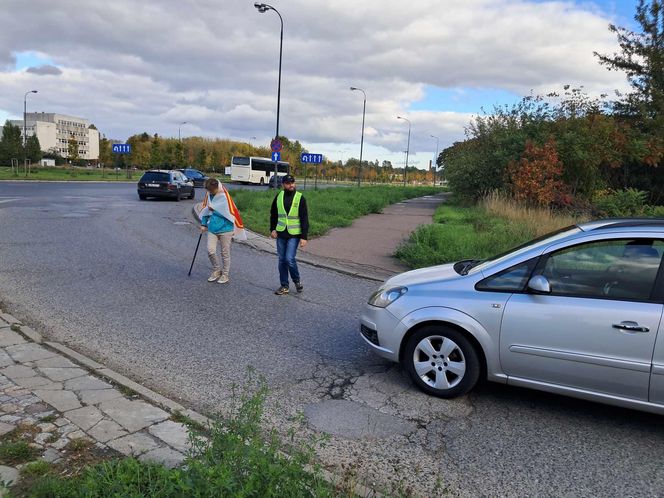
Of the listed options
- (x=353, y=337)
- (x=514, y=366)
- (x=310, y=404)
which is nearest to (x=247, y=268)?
(x=353, y=337)

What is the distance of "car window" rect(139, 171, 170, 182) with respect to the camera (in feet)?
84.7

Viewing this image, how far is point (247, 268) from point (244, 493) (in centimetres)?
771

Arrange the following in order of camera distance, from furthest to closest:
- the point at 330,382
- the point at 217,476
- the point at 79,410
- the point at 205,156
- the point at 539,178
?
the point at 205,156 < the point at 539,178 < the point at 330,382 < the point at 79,410 < the point at 217,476

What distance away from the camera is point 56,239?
38.3 feet

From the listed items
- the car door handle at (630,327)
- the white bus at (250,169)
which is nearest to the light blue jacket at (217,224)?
the car door handle at (630,327)

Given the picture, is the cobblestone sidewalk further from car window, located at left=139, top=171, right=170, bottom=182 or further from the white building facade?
the white building facade

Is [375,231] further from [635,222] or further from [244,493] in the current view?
[244,493]

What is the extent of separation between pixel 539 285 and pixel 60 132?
16074cm

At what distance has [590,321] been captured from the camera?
366 centimetres

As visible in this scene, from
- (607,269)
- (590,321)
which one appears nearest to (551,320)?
(590,321)

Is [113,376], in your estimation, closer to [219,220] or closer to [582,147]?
[219,220]

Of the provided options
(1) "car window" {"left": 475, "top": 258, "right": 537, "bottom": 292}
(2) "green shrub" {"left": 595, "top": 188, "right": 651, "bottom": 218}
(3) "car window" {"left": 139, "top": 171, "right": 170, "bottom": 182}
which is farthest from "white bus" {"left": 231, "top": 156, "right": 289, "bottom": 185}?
(1) "car window" {"left": 475, "top": 258, "right": 537, "bottom": 292}

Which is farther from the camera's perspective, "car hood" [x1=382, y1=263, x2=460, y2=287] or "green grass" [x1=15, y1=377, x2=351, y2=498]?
"car hood" [x1=382, y1=263, x2=460, y2=287]

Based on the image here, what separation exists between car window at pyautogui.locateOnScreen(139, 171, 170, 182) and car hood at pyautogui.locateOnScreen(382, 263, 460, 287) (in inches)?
918
